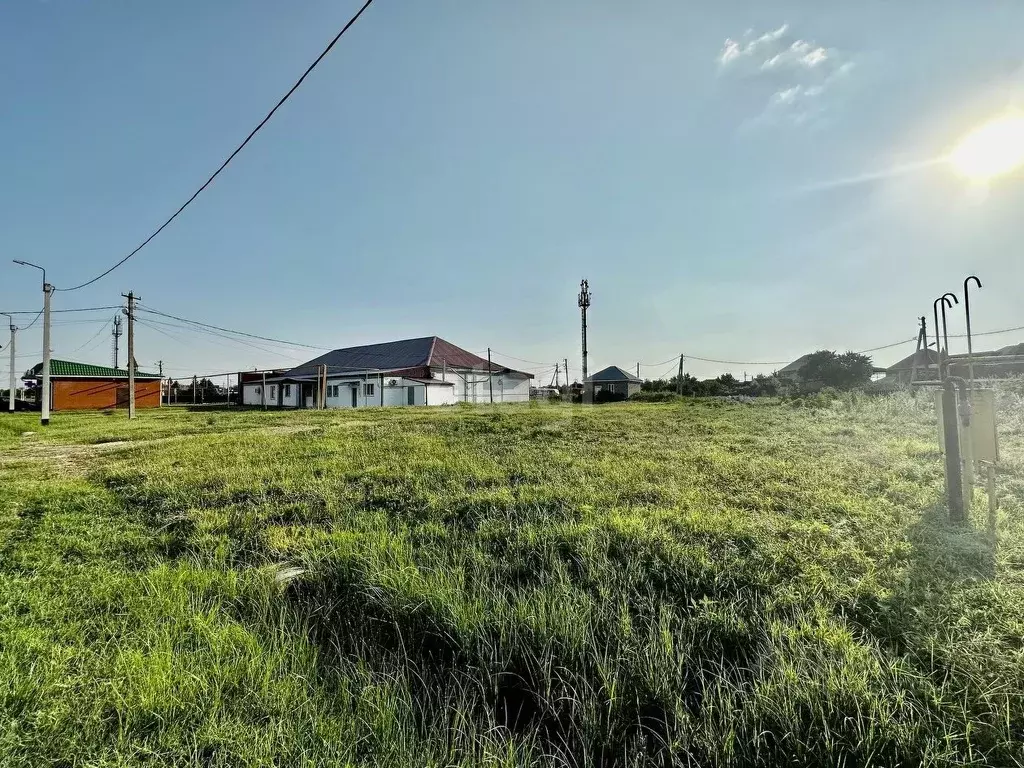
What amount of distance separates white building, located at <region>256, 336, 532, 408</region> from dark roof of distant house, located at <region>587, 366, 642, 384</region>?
8.53 m

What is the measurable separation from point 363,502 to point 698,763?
3.67 metres

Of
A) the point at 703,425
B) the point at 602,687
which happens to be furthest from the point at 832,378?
the point at 602,687

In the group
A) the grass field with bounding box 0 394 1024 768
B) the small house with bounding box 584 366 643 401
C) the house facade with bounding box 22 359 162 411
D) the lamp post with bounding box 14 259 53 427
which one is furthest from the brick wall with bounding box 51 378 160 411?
the small house with bounding box 584 366 643 401

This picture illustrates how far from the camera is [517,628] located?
6.89 feet

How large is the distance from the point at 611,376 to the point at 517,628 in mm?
41443

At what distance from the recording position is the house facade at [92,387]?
27.0 m

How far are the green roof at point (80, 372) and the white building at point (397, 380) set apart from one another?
8.23 m

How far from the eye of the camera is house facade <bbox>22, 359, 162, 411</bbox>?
2695cm

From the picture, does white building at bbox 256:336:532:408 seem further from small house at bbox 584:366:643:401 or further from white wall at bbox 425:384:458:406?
small house at bbox 584:366:643:401

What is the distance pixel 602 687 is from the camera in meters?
1.73

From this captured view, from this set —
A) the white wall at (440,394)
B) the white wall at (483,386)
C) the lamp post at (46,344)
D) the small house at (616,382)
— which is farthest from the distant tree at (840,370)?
the lamp post at (46,344)

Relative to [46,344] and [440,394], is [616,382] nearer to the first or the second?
[440,394]

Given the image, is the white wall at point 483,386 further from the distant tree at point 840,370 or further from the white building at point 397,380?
the distant tree at point 840,370

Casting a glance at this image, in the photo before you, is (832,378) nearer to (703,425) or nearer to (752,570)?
(703,425)
